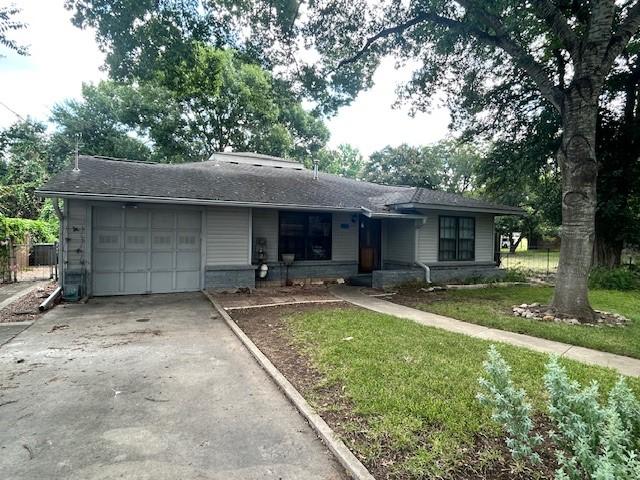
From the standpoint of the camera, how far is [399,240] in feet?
41.1

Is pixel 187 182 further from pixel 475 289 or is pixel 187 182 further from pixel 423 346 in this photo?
pixel 475 289

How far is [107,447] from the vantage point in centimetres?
271

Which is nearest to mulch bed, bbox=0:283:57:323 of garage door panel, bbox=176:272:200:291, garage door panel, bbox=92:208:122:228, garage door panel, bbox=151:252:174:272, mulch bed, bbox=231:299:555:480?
garage door panel, bbox=92:208:122:228

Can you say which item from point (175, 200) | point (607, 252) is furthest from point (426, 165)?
point (175, 200)

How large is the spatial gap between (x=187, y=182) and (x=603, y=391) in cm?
1003

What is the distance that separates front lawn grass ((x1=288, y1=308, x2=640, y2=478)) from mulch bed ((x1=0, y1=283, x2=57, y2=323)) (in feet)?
17.0

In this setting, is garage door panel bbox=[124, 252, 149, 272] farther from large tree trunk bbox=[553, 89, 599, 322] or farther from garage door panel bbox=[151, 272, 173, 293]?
large tree trunk bbox=[553, 89, 599, 322]

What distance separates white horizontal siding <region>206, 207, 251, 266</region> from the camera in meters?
9.70

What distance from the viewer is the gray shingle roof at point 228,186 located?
8.49m

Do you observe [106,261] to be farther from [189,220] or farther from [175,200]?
[175,200]

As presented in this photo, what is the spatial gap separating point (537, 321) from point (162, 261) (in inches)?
357

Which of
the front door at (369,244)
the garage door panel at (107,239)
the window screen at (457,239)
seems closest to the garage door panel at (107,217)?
the garage door panel at (107,239)

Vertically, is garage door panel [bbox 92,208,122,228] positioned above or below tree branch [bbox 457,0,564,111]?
below

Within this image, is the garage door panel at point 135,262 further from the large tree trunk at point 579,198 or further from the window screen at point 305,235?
the large tree trunk at point 579,198
